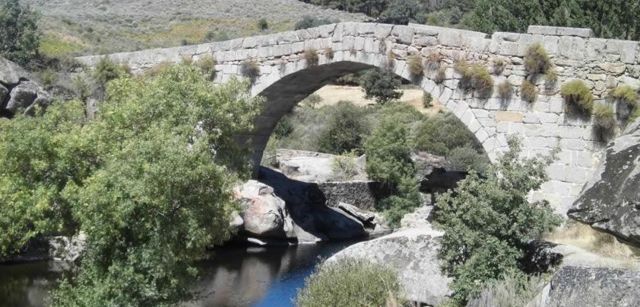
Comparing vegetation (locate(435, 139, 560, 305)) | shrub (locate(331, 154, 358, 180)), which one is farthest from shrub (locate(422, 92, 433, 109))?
vegetation (locate(435, 139, 560, 305))

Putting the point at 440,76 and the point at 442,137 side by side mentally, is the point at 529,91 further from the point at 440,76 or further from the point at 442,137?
Answer: the point at 442,137

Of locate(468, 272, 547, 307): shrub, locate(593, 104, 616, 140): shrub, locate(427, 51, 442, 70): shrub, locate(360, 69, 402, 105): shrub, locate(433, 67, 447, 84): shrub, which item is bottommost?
locate(360, 69, 402, 105): shrub

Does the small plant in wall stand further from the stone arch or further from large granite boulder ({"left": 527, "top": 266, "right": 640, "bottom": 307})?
large granite boulder ({"left": 527, "top": 266, "right": 640, "bottom": 307})

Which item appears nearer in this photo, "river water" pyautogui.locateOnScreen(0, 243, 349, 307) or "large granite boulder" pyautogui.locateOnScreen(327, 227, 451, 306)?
"large granite boulder" pyautogui.locateOnScreen(327, 227, 451, 306)

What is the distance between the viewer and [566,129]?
47.2 ft

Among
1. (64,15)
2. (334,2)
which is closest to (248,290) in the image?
(64,15)

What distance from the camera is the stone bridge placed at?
13961mm

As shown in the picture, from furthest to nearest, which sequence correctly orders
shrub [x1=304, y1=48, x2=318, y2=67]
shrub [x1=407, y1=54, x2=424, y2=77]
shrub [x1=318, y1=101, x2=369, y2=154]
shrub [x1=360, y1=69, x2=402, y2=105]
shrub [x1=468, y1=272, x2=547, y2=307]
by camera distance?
shrub [x1=360, y1=69, x2=402, y2=105] → shrub [x1=318, y1=101, x2=369, y2=154] → shrub [x1=304, y1=48, x2=318, y2=67] → shrub [x1=407, y1=54, x2=424, y2=77] → shrub [x1=468, y1=272, x2=547, y2=307]

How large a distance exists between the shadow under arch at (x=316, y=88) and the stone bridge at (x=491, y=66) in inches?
0.9

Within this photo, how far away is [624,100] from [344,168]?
15591mm

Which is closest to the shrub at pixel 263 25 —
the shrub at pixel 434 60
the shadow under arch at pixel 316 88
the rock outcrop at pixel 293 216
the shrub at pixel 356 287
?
the rock outcrop at pixel 293 216

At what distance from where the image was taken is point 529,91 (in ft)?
47.8

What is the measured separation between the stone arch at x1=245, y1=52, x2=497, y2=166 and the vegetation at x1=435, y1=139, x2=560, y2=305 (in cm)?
561

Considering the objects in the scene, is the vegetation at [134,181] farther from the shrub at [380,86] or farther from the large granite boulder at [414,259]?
the shrub at [380,86]
